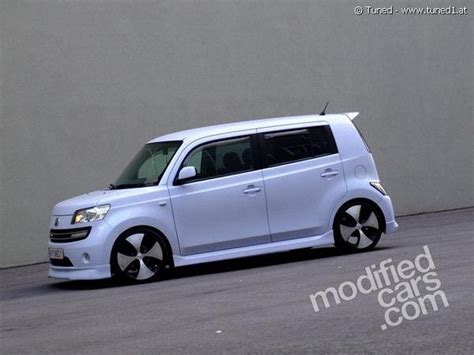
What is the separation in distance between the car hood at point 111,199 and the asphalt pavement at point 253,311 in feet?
3.08

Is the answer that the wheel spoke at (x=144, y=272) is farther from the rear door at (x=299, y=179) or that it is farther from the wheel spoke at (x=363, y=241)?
the wheel spoke at (x=363, y=241)

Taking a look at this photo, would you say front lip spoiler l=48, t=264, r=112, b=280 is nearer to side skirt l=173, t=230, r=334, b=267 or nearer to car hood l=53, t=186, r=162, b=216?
car hood l=53, t=186, r=162, b=216

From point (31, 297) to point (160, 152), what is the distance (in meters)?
2.33

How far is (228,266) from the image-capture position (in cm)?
1384

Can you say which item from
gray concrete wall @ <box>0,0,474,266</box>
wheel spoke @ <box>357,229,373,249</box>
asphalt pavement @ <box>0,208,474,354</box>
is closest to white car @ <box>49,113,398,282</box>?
wheel spoke @ <box>357,229,373,249</box>

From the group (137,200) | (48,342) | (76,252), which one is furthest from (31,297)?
(48,342)

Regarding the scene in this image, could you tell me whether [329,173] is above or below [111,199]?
below

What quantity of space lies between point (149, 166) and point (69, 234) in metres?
1.30

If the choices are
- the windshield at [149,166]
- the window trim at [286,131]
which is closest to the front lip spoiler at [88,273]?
the windshield at [149,166]

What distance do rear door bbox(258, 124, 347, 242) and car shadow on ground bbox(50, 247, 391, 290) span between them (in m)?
0.54

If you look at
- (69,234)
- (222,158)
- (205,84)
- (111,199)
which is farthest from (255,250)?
(205,84)

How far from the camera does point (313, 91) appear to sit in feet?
64.2

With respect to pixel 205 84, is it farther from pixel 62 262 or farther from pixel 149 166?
pixel 62 262

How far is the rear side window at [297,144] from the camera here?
44.1ft
